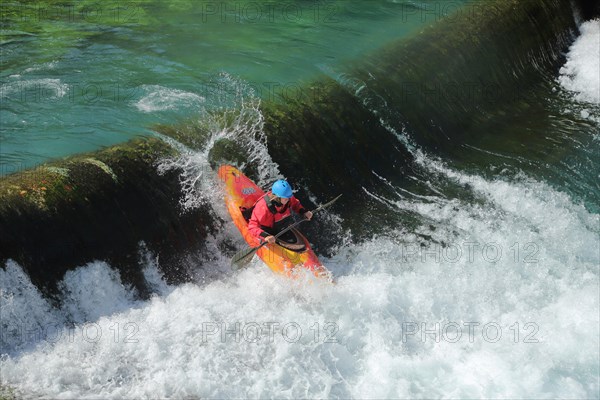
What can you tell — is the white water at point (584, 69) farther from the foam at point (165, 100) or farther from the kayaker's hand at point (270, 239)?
the kayaker's hand at point (270, 239)

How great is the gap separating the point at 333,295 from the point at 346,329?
481mm

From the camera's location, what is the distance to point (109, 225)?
788 cm

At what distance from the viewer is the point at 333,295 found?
26.6 feet

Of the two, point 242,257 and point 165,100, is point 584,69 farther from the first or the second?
point 242,257

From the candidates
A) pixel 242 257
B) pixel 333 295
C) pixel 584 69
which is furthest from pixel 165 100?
pixel 584 69

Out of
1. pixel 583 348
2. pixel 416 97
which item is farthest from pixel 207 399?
pixel 416 97

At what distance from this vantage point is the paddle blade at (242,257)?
8117 millimetres

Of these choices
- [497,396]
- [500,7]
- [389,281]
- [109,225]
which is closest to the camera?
[497,396]

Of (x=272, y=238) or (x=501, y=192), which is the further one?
(x=501, y=192)

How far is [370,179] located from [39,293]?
496 centimetres

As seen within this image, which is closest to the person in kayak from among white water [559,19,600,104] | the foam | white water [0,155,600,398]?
white water [0,155,600,398]

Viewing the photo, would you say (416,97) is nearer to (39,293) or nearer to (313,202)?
(313,202)

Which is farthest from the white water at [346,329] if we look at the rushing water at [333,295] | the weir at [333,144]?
the weir at [333,144]

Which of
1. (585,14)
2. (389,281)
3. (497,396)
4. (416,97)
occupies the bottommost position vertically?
(497,396)
